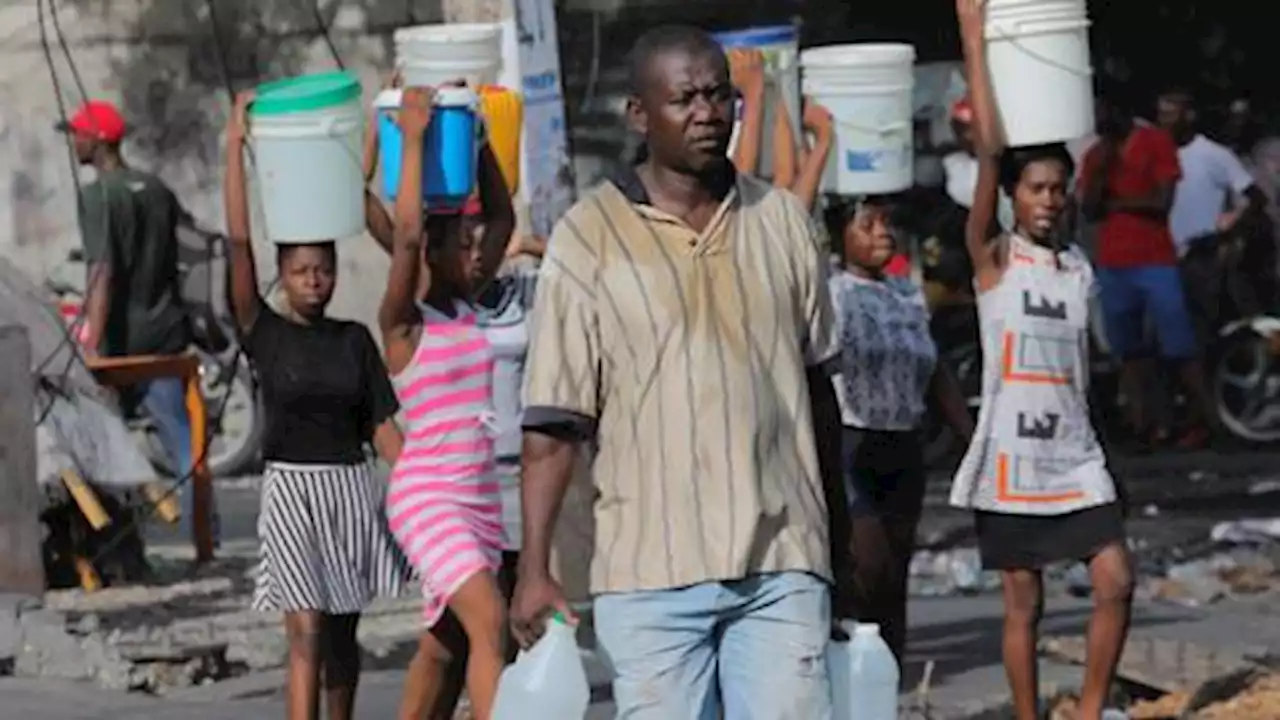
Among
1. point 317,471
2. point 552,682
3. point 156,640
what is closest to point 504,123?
point 317,471

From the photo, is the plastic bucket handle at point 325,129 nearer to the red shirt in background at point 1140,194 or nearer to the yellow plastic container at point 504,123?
the yellow plastic container at point 504,123

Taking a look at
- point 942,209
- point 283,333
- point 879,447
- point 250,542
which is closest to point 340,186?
point 283,333

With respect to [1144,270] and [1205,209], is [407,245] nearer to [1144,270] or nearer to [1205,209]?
[1144,270]

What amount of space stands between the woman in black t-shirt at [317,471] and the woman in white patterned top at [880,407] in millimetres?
1333

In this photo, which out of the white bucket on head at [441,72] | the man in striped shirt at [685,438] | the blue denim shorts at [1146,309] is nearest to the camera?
the man in striped shirt at [685,438]

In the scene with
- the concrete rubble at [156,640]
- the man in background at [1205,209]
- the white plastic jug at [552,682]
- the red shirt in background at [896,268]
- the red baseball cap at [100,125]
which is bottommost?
the concrete rubble at [156,640]

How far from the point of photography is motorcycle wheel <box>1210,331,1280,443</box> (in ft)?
61.8

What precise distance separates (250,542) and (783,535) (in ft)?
30.5

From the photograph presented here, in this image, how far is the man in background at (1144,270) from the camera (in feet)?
61.3

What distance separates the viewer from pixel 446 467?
9031mm

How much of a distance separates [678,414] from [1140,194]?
485 inches

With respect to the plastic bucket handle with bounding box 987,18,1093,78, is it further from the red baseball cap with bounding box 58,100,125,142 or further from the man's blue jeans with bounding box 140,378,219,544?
the red baseball cap with bounding box 58,100,125,142

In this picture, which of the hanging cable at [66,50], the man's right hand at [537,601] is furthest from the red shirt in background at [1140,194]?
the man's right hand at [537,601]

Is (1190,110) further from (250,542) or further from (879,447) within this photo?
(879,447)
